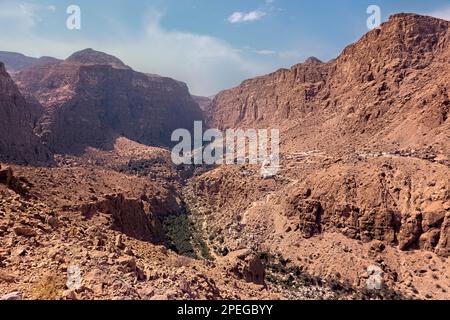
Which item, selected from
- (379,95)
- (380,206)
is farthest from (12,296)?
(379,95)

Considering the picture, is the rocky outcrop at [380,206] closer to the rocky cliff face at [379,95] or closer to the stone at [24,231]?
Answer: the rocky cliff face at [379,95]

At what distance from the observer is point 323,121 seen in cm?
9256

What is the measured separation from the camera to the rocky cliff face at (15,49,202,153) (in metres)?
125

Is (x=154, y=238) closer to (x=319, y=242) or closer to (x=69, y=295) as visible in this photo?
(x=319, y=242)

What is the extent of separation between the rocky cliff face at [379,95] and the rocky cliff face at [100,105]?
5290cm

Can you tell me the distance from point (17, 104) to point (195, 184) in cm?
3815

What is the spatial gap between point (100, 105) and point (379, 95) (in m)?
102

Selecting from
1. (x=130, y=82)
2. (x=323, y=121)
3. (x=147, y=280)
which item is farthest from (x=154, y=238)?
(x=130, y=82)

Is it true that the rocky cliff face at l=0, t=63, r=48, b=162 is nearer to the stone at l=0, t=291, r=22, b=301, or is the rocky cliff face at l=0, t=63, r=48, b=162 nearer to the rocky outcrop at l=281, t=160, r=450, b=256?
the rocky outcrop at l=281, t=160, r=450, b=256

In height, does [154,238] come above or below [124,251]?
below

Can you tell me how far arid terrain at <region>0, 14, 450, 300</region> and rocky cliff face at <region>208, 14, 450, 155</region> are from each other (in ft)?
1.11

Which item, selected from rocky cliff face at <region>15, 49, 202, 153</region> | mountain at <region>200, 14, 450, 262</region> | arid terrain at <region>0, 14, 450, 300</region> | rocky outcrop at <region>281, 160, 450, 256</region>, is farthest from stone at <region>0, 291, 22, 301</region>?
rocky cliff face at <region>15, 49, 202, 153</region>

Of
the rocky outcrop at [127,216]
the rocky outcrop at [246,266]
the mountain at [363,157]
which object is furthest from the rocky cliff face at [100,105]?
the rocky outcrop at [246,266]

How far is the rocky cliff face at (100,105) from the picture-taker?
125 meters
